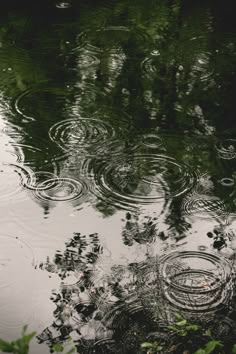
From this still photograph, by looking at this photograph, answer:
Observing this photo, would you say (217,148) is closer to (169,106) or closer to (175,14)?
(169,106)

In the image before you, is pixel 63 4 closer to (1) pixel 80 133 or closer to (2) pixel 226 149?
(1) pixel 80 133

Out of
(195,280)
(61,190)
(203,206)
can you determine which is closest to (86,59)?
(61,190)

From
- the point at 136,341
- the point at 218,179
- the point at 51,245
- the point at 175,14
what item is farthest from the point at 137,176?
the point at 175,14

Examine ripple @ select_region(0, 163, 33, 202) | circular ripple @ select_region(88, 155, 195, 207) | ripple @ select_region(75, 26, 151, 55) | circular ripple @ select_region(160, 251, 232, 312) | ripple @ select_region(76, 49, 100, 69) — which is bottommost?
circular ripple @ select_region(160, 251, 232, 312)

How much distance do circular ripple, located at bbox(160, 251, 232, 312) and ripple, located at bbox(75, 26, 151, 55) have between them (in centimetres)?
272

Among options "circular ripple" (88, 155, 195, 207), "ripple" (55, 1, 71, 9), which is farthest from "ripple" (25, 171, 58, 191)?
"ripple" (55, 1, 71, 9)

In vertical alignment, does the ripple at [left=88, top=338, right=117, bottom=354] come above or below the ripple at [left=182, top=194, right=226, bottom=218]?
below

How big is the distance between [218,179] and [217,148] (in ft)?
1.18

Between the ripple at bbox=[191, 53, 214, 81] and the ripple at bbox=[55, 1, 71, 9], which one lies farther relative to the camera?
the ripple at bbox=[55, 1, 71, 9]

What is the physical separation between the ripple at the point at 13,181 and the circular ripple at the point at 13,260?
1.09 ft

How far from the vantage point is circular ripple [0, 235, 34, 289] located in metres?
2.65

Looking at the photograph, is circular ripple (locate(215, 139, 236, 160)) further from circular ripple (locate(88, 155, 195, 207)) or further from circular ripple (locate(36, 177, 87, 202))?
circular ripple (locate(36, 177, 87, 202))

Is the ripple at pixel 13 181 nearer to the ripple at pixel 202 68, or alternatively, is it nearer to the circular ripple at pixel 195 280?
the circular ripple at pixel 195 280

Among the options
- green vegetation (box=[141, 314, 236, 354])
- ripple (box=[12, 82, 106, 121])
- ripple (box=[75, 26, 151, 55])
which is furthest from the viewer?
ripple (box=[75, 26, 151, 55])
